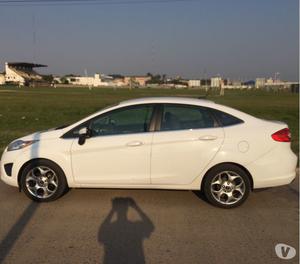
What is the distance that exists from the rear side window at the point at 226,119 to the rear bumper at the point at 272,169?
23.8 inches

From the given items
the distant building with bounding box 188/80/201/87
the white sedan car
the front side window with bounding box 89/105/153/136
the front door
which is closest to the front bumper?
the white sedan car

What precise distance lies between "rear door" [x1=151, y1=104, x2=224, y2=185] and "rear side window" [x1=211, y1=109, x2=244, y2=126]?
8 cm

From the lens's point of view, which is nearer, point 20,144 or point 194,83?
point 20,144

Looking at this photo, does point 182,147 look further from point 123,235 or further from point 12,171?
point 12,171

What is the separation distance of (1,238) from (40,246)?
1.69 feet

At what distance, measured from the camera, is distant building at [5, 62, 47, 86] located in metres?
139

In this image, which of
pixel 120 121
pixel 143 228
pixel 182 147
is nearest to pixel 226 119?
pixel 182 147

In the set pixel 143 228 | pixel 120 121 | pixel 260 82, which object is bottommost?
pixel 143 228

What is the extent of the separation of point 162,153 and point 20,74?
14804cm

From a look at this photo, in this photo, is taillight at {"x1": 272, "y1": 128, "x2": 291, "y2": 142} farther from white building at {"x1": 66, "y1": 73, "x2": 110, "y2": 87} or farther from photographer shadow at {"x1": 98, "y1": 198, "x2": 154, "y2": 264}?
white building at {"x1": 66, "y1": 73, "x2": 110, "y2": 87}

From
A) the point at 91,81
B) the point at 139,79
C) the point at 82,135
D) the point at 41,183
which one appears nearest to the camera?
the point at 82,135

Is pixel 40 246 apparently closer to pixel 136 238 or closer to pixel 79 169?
pixel 136 238

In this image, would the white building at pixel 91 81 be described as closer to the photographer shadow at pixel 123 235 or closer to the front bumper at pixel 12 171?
the front bumper at pixel 12 171

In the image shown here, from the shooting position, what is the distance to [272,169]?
5.16m
